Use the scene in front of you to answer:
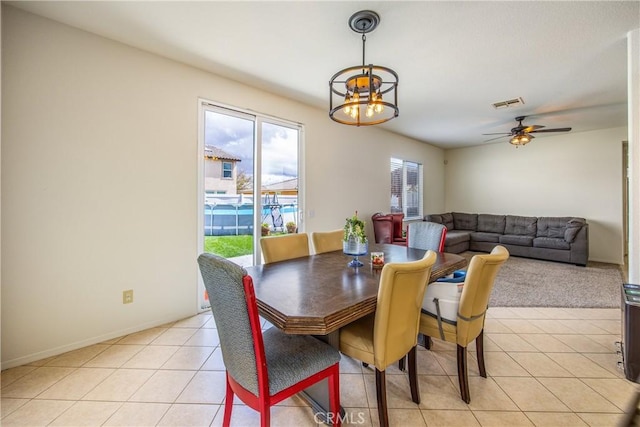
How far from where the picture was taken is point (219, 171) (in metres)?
3.16

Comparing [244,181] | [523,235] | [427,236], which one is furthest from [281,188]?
[523,235]

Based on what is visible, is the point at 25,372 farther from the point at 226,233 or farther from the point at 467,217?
the point at 467,217

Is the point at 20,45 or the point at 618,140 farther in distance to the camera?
the point at 618,140

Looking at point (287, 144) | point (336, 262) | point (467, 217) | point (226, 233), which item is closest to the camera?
point (336, 262)

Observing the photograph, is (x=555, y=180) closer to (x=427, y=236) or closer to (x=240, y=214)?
(x=427, y=236)

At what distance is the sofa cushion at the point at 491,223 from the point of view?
6.22 meters

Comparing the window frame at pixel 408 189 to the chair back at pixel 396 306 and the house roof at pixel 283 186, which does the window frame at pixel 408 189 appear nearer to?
the house roof at pixel 283 186

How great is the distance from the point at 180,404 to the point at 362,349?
1.20 m

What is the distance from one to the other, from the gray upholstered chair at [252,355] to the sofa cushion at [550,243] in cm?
575

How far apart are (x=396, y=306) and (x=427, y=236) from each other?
179 centimetres

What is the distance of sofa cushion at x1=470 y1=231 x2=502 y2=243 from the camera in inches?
233

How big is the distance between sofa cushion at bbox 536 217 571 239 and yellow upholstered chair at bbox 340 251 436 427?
564 cm

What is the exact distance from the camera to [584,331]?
2588 mm

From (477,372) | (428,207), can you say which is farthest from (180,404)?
(428,207)
